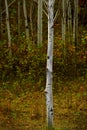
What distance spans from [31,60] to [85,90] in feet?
12.5

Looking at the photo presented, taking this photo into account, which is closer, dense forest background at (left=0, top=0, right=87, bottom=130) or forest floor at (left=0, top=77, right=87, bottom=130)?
forest floor at (left=0, top=77, right=87, bottom=130)

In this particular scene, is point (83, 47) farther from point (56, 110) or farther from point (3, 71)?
point (56, 110)

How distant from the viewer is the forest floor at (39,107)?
1261 cm

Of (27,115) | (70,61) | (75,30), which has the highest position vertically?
(75,30)

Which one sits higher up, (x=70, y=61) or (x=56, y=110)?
(x=70, y=61)

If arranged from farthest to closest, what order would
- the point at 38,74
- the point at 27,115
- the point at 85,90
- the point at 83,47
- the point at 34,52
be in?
the point at 83,47
the point at 34,52
the point at 38,74
the point at 85,90
the point at 27,115

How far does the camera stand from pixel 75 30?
2050 centimetres

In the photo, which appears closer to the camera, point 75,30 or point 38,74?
point 38,74

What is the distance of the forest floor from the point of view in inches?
496

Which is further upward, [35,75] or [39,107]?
[35,75]

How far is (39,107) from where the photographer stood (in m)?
14.2

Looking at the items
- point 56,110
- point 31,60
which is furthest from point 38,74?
point 56,110

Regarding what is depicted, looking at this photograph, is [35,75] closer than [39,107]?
No

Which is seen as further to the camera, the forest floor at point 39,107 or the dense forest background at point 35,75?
the dense forest background at point 35,75
